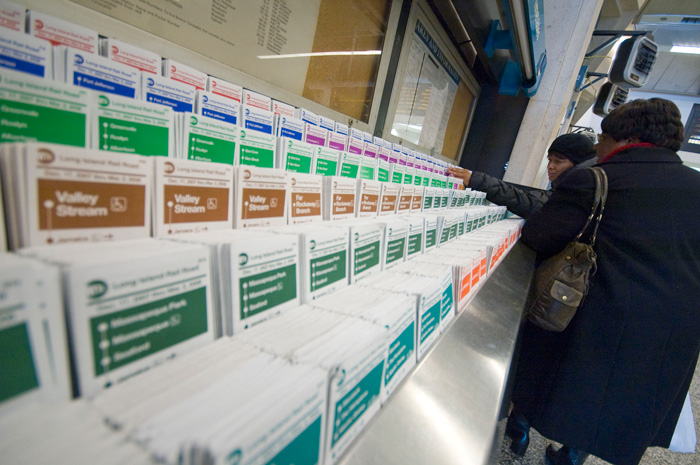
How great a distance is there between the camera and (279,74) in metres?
1.47

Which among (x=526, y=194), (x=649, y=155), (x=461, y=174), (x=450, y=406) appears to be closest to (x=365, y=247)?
(x=450, y=406)

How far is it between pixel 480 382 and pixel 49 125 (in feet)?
2.85

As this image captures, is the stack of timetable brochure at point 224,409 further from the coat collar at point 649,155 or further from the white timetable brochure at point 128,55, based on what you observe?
the coat collar at point 649,155

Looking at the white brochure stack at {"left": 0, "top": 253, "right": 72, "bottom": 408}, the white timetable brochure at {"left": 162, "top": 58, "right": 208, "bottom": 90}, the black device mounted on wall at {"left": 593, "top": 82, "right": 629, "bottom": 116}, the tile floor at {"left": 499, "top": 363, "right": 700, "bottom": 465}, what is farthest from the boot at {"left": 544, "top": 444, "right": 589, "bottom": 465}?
the black device mounted on wall at {"left": 593, "top": 82, "right": 629, "bottom": 116}

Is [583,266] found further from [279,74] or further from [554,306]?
[279,74]

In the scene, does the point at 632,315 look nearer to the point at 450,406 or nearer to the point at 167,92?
the point at 450,406

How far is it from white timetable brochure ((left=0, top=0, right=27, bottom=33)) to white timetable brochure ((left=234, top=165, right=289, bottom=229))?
564 mm

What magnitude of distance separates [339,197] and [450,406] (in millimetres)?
602

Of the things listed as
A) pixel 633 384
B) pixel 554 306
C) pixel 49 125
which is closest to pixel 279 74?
pixel 49 125

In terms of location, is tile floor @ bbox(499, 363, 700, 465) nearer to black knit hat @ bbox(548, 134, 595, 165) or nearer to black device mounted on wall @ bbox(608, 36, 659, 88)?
black knit hat @ bbox(548, 134, 595, 165)

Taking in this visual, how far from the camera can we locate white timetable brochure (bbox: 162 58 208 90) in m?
0.84

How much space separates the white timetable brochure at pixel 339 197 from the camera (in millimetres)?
833

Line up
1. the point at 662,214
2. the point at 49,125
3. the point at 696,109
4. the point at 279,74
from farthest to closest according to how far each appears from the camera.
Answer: the point at 696,109
the point at 279,74
the point at 662,214
the point at 49,125

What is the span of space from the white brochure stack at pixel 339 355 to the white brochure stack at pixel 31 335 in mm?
213
